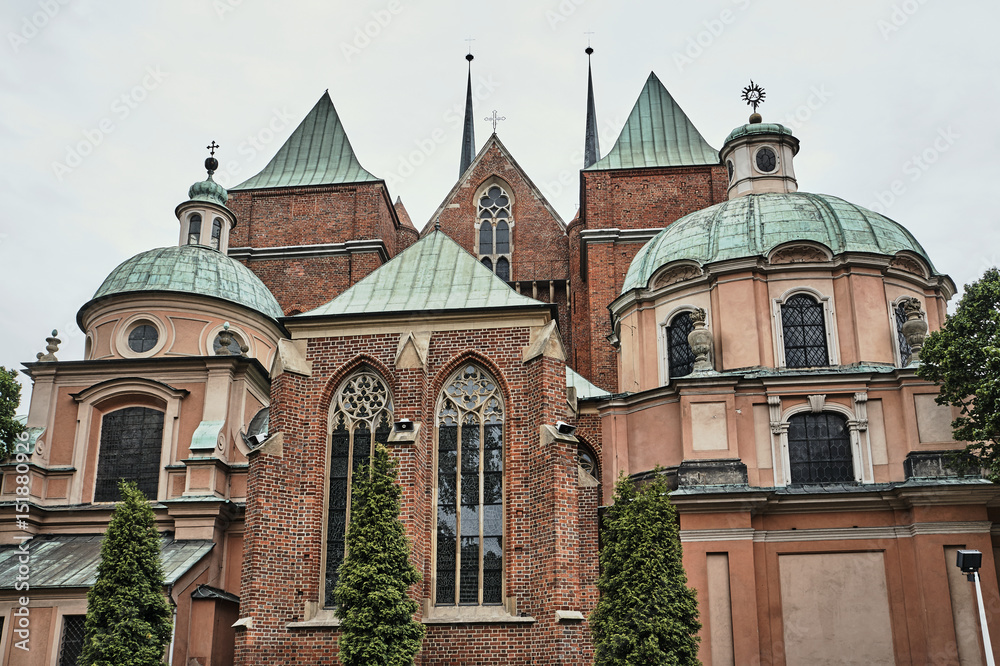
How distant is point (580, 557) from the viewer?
19.1 metres

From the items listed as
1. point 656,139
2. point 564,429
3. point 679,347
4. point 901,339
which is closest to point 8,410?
point 564,429

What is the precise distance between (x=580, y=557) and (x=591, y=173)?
18556 millimetres

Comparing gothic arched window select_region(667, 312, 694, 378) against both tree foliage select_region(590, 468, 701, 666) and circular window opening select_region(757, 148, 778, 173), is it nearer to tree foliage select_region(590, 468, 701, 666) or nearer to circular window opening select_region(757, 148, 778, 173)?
circular window opening select_region(757, 148, 778, 173)

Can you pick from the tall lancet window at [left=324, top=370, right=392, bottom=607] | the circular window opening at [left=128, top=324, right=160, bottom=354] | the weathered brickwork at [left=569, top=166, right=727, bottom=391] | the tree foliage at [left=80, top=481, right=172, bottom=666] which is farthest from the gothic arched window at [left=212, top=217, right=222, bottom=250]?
the tree foliage at [left=80, top=481, right=172, bottom=666]

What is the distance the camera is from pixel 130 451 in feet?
85.8

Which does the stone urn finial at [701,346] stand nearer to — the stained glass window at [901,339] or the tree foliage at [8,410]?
the stained glass window at [901,339]

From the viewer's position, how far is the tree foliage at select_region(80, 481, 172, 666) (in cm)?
1830

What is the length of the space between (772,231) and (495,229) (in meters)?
13.3

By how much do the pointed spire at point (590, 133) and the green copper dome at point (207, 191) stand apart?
56.2ft

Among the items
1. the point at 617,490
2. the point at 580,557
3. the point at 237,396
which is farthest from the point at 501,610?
the point at 237,396

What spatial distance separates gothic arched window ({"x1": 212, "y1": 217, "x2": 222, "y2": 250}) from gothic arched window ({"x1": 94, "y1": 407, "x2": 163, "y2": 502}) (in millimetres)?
7601

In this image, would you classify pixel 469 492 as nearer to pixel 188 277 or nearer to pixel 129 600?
pixel 129 600

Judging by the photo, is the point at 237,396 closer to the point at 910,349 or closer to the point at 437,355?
the point at 437,355

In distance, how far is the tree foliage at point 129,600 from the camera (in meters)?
18.3
